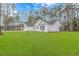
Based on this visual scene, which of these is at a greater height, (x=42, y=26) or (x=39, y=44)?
(x=42, y=26)

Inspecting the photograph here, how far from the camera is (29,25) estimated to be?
436 cm

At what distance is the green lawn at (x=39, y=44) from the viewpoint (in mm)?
4340

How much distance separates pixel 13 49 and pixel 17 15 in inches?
14.1

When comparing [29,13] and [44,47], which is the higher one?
[29,13]

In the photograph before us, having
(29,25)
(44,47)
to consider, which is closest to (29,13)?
Result: (29,25)

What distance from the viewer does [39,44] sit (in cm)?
436

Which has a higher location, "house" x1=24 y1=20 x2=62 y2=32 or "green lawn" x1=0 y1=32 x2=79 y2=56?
"house" x1=24 y1=20 x2=62 y2=32

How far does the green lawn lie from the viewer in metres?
4.34

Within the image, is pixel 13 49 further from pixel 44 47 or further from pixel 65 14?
pixel 65 14

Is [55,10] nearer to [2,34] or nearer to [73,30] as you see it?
[73,30]

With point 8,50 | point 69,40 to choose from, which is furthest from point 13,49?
point 69,40

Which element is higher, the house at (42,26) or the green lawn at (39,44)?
the house at (42,26)

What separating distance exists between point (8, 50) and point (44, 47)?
38cm

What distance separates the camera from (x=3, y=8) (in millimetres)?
4352
